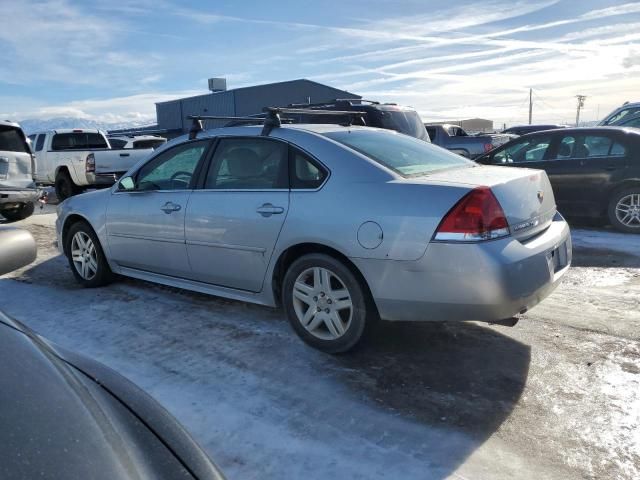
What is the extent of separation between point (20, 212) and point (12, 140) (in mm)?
1413

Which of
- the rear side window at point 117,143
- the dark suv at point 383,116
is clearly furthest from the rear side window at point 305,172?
the rear side window at point 117,143

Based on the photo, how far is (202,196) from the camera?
4344 mm

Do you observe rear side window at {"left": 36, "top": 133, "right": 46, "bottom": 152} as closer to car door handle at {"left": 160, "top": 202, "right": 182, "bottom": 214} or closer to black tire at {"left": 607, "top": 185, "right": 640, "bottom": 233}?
car door handle at {"left": 160, "top": 202, "right": 182, "bottom": 214}

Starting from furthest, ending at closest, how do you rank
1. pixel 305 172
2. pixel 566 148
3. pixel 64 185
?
1. pixel 64 185
2. pixel 566 148
3. pixel 305 172

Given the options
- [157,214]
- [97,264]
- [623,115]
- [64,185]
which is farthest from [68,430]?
[623,115]

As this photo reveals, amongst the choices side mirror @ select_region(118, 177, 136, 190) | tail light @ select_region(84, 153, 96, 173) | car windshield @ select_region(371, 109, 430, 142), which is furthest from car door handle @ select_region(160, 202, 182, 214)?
tail light @ select_region(84, 153, 96, 173)

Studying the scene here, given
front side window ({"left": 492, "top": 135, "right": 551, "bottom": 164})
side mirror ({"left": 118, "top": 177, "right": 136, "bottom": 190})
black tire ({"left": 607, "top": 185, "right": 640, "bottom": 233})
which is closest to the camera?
side mirror ({"left": 118, "top": 177, "right": 136, "bottom": 190})

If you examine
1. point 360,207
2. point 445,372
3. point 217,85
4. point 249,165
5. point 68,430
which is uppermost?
point 217,85

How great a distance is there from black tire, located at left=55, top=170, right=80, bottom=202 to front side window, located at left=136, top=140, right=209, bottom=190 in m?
9.88

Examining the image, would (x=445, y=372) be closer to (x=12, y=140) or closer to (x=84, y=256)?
(x=84, y=256)

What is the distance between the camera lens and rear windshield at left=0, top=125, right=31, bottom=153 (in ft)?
33.7

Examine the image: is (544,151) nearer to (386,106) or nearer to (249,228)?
(386,106)

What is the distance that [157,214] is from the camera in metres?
4.65

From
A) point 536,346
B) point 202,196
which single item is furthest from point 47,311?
point 536,346
